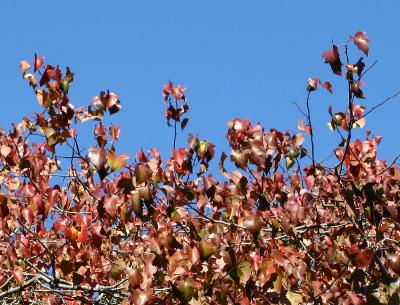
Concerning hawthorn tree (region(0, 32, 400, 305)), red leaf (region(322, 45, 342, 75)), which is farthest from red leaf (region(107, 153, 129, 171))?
red leaf (region(322, 45, 342, 75))

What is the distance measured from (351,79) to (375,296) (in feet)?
3.90

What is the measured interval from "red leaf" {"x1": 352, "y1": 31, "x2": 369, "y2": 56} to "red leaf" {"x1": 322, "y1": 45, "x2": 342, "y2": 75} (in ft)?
0.39

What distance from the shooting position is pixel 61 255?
556 centimetres

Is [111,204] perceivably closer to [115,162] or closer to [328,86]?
[115,162]

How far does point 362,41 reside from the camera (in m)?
3.60

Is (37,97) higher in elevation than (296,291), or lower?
higher

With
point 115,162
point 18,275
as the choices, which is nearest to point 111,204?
point 115,162

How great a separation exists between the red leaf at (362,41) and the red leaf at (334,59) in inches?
4.7

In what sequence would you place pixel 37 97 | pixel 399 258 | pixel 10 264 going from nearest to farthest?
pixel 399 258
pixel 37 97
pixel 10 264

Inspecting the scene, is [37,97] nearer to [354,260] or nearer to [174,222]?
[174,222]

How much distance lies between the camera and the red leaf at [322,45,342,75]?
367cm

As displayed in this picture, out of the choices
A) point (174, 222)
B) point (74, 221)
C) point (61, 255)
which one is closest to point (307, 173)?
point (174, 222)

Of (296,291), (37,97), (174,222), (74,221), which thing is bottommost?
(296,291)

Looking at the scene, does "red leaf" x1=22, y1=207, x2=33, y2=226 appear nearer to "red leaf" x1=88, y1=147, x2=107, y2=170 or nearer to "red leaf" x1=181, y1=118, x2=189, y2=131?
"red leaf" x1=88, y1=147, x2=107, y2=170
